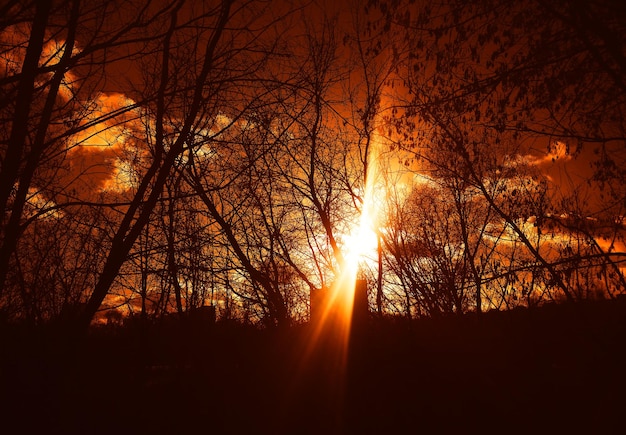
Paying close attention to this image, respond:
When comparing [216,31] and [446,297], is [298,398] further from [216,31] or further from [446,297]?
[446,297]

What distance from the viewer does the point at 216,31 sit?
3191mm

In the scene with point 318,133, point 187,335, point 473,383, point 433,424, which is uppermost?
point 318,133

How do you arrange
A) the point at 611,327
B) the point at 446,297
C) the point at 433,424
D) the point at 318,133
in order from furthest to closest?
the point at 318,133
the point at 446,297
the point at 611,327
the point at 433,424

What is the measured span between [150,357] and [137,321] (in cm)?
108

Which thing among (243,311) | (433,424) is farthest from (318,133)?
(433,424)

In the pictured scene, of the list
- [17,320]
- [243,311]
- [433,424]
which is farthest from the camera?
[243,311]

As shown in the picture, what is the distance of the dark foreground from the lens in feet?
11.5

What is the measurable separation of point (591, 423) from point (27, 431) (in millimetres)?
4619

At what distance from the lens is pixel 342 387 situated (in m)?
4.18

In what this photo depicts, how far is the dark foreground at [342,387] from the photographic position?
11.5ft

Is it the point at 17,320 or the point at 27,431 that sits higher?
the point at 17,320

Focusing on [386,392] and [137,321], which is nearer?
[386,392]

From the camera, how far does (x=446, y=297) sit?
8.86m

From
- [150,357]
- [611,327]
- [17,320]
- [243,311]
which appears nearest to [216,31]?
[150,357]
